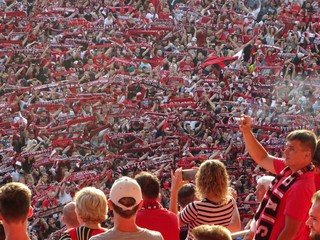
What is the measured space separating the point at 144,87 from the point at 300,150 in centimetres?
1106

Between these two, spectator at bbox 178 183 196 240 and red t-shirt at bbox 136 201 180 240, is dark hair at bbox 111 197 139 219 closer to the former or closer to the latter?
red t-shirt at bbox 136 201 180 240

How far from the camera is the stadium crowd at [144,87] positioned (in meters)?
13.2

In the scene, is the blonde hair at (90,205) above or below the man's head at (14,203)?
below

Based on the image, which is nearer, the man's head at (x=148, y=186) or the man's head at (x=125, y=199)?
the man's head at (x=125, y=199)

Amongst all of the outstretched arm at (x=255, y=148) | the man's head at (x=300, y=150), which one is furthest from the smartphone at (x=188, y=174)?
the man's head at (x=300, y=150)

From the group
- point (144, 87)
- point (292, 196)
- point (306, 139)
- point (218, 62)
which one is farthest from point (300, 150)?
point (218, 62)

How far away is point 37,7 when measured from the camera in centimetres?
1572

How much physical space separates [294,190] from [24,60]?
12020mm

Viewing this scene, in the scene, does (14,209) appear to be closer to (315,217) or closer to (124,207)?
(124,207)

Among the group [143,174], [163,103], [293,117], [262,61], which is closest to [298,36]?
A: [262,61]

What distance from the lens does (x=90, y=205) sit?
11.5ft

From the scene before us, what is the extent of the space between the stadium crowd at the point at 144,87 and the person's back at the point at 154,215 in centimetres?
817

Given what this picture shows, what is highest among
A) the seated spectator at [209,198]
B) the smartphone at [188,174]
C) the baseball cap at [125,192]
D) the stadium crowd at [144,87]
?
the baseball cap at [125,192]

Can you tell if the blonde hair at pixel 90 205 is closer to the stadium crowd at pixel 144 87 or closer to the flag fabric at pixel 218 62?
the stadium crowd at pixel 144 87
